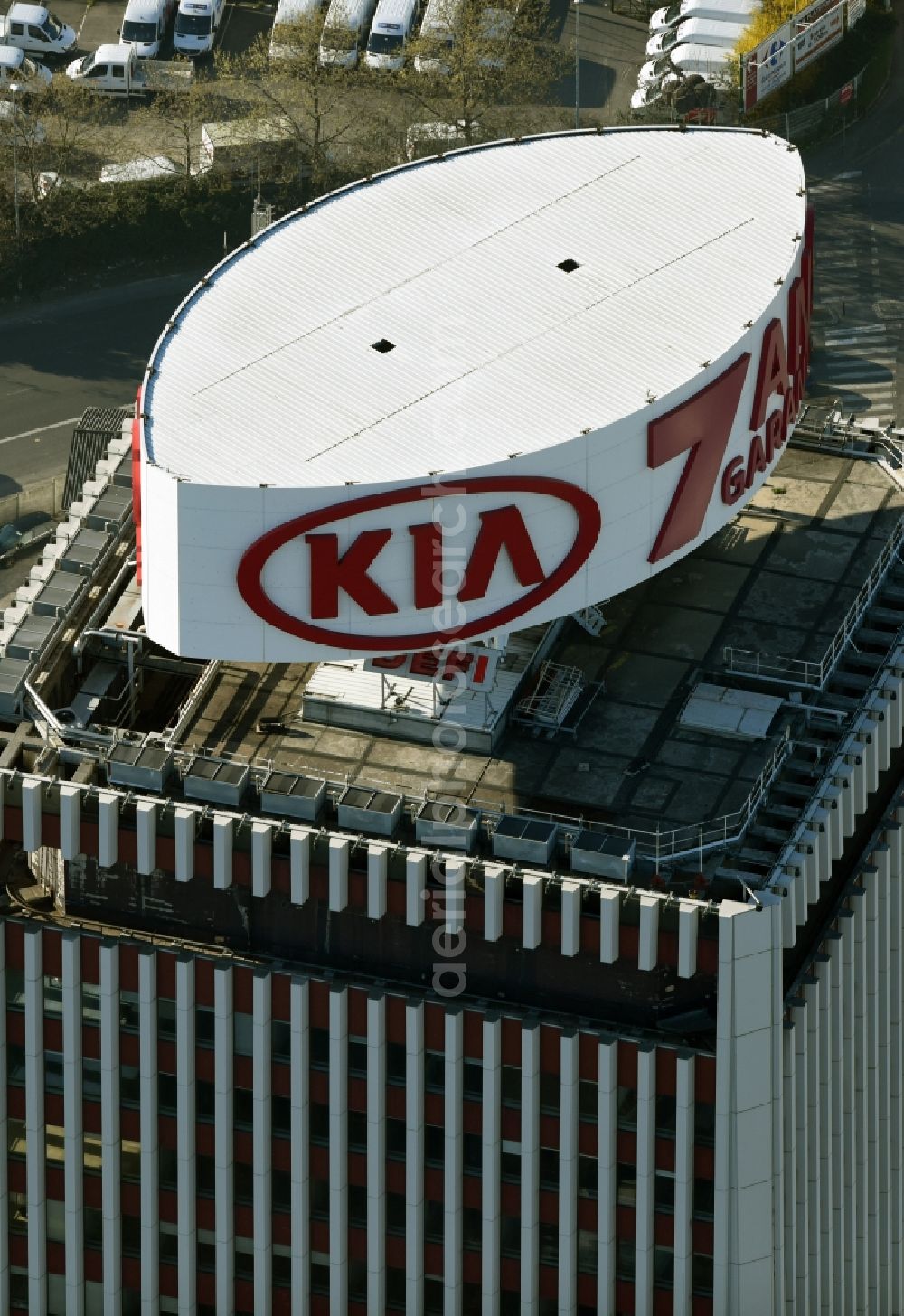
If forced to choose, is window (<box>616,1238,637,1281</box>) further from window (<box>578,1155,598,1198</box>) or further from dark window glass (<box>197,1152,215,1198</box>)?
dark window glass (<box>197,1152,215,1198</box>)

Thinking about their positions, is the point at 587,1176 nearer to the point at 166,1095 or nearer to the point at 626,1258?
the point at 626,1258

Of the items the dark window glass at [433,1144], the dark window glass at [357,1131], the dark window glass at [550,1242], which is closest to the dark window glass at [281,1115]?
the dark window glass at [357,1131]

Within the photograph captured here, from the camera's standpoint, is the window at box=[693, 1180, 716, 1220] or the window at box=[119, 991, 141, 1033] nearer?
the window at box=[693, 1180, 716, 1220]

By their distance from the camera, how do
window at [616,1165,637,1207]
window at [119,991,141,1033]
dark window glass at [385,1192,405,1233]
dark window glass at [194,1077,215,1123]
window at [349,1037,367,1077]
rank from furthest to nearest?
dark window glass at [385,1192,405,1233] < dark window glass at [194,1077,215,1123] < window at [119,991,141,1033] < window at [349,1037,367,1077] < window at [616,1165,637,1207]

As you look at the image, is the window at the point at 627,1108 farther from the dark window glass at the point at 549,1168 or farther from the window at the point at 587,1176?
the dark window glass at the point at 549,1168

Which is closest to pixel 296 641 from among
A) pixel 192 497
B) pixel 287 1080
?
pixel 192 497

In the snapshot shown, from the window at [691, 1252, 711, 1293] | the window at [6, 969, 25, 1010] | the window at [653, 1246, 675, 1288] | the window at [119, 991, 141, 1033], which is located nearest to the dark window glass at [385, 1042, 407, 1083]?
the window at [119, 991, 141, 1033]

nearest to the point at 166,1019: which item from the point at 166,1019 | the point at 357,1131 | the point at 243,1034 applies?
the point at 166,1019

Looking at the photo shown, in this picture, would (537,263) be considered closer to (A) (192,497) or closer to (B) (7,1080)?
(A) (192,497)
